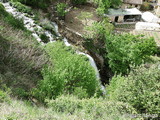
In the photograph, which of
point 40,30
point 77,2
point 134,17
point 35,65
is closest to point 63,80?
point 35,65

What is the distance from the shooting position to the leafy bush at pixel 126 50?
23.8 metres

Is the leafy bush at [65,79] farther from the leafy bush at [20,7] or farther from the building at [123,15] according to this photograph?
the building at [123,15]

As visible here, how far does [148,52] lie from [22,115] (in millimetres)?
19679

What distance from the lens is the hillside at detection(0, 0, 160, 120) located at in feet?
37.3

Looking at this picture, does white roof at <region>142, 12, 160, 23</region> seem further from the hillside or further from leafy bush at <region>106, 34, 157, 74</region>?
leafy bush at <region>106, 34, 157, 74</region>

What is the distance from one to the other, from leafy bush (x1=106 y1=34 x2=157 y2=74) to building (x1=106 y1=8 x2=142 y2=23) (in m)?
12.3

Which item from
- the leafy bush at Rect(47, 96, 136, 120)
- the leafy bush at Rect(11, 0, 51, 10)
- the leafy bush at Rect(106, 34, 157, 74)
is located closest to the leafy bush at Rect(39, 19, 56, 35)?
the leafy bush at Rect(11, 0, 51, 10)

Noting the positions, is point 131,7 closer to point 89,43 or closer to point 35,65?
point 89,43

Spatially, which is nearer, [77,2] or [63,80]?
[63,80]

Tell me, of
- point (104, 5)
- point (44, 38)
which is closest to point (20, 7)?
point (44, 38)

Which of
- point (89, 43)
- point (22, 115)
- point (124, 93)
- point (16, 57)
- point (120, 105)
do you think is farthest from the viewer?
point (89, 43)

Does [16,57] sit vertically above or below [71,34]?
above

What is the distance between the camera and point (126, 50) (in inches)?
950

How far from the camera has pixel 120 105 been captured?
11750 millimetres
